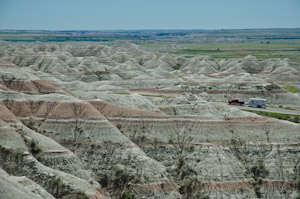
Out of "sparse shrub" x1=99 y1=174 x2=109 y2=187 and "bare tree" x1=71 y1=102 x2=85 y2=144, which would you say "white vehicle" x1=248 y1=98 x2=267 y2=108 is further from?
"sparse shrub" x1=99 y1=174 x2=109 y2=187

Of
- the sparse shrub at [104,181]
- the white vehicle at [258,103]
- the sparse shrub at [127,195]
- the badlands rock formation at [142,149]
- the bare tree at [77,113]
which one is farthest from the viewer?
the white vehicle at [258,103]

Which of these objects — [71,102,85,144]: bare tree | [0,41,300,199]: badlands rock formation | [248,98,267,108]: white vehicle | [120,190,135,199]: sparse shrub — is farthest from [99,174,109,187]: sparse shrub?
[248,98,267,108]: white vehicle

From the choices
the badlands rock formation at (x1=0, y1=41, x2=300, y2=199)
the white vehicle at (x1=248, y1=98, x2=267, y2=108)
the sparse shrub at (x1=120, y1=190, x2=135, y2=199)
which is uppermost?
the white vehicle at (x1=248, y1=98, x2=267, y2=108)

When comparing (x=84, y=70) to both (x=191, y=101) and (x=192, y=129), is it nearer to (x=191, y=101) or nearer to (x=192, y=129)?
(x=191, y=101)

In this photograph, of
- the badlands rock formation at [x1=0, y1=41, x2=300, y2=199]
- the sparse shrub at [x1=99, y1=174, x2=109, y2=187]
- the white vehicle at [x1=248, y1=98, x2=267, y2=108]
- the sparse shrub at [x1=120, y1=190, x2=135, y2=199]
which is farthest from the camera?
the white vehicle at [x1=248, y1=98, x2=267, y2=108]

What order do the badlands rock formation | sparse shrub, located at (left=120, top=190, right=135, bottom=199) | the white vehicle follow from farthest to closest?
the white vehicle, sparse shrub, located at (left=120, top=190, right=135, bottom=199), the badlands rock formation

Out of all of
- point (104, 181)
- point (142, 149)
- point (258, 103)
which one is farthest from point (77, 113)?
point (258, 103)

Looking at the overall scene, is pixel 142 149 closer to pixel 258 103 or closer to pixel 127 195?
pixel 127 195

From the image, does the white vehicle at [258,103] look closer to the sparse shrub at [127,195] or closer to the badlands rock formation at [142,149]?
the badlands rock formation at [142,149]

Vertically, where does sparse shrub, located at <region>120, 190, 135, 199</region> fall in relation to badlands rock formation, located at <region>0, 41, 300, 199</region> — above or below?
below

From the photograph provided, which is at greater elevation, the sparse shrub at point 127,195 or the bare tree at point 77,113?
the bare tree at point 77,113

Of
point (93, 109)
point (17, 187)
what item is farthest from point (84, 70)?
point (17, 187)

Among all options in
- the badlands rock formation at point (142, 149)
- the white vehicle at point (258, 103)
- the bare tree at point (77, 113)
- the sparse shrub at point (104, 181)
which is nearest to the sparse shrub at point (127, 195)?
the badlands rock formation at point (142, 149)
